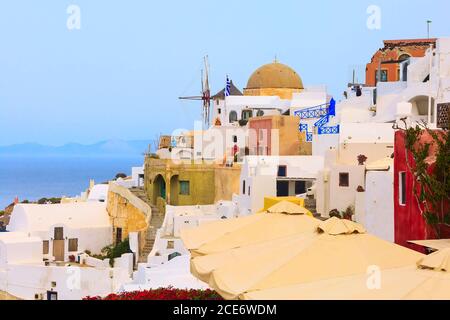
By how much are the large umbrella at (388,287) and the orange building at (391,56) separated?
34062 mm

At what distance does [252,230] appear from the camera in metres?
14.8

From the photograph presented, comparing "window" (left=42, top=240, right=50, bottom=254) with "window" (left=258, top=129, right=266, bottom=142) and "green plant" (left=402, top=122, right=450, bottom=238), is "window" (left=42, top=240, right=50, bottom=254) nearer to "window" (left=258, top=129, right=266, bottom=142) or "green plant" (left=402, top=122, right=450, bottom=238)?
"window" (left=258, top=129, right=266, bottom=142)

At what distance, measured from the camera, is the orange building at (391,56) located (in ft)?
141

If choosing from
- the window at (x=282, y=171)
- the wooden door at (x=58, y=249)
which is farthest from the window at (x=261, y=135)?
the wooden door at (x=58, y=249)

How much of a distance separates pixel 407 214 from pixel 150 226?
2334cm

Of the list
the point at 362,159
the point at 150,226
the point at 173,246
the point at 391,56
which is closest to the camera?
the point at 362,159

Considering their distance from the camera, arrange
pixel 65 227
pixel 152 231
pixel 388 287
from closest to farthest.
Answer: pixel 388 287 → pixel 152 231 → pixel 65 227

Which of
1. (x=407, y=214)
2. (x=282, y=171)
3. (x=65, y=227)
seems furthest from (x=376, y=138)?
(x=65, y=227)

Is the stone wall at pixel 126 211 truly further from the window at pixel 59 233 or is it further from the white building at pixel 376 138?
the white building at pixel 376 138

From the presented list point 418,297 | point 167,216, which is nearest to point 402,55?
point 167,216

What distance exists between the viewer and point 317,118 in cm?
4038

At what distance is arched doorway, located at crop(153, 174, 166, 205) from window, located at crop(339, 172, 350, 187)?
655 inches

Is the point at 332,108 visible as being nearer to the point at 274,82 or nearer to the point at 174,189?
the point at 174,189

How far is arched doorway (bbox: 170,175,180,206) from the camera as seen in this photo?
41175 mm
